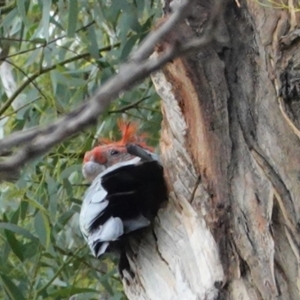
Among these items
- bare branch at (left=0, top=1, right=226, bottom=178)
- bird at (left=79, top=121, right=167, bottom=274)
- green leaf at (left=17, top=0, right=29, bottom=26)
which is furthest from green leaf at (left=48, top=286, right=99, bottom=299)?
bare branch at (left=0, top=1, right=226, bottom=178)

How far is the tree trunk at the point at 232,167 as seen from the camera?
1195 mm

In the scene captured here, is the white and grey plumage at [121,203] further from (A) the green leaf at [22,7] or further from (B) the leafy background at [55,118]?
(A) the green leaf at [22,7]

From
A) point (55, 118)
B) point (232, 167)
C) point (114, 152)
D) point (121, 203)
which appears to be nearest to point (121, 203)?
point (121, 203)

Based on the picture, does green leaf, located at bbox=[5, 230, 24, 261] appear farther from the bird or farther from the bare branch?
the bare branch

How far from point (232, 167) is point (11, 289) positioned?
33.4 inches

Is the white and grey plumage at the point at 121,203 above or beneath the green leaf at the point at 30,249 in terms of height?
above

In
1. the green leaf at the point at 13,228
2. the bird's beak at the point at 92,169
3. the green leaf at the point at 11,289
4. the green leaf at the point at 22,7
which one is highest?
the green leaf at the point at 22,7

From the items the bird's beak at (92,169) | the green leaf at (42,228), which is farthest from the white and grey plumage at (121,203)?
the green leaf at (42,228)

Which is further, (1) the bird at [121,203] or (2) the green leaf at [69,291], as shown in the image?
(2) the green leaf at [69,291]

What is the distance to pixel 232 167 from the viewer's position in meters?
1.25

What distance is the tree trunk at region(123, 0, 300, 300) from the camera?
1.20 metres

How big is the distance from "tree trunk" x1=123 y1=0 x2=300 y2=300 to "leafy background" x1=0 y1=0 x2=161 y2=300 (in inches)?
23.7

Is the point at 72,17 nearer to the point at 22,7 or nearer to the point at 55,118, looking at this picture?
the point at 22,7

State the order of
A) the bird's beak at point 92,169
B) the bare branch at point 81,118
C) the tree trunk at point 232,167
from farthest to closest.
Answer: the bird's beak at point 92,169 < the tree trunk at point 232,167 < the bare branch at point 81,118
